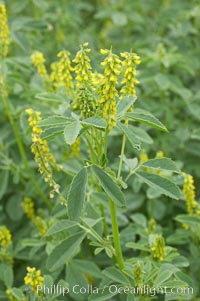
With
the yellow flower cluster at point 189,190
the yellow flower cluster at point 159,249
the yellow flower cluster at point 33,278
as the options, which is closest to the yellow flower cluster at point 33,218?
the yellow flower cluster at point 33,278

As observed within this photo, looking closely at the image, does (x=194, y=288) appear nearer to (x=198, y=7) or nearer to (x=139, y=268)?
(x=139, y=268)

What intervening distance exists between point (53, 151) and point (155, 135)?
69 centimetres

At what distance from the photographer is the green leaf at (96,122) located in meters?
1.42

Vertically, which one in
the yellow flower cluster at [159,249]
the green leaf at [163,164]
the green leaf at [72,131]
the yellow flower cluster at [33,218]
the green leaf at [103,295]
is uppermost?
the green leaf at [72,131]

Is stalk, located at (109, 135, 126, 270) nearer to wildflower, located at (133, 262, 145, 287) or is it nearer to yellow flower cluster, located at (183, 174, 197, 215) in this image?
wildflower, located at (133, 262, 145, 287)

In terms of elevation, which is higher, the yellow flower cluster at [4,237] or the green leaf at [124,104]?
the green leaf at [124,104]

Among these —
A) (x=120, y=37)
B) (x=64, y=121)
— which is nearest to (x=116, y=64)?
(x=64, y=121)

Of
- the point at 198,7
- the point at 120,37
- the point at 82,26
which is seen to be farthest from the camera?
the point at 82,26

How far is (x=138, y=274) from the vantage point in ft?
5.51

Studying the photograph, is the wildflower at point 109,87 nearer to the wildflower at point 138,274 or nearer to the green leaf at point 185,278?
the wildflower at point 138,274

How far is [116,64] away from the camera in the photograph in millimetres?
1416

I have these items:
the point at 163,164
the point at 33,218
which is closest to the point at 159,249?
the point at 163,164

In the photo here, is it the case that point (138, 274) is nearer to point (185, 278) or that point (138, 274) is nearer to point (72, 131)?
point (185, 278)

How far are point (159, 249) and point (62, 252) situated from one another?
38 cm
